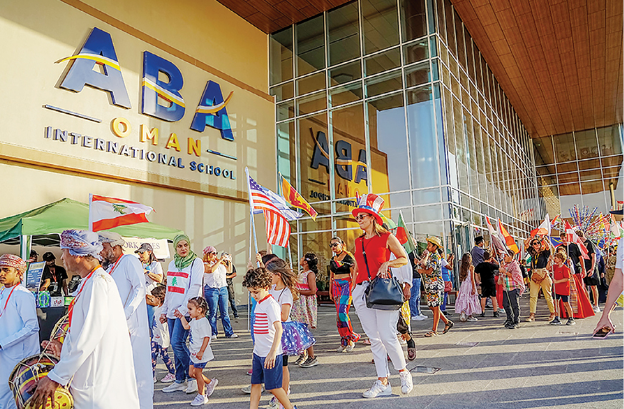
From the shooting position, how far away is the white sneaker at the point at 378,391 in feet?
15.5

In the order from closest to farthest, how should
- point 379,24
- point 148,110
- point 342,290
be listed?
point 342,290 < point 148,110 < point 379,24

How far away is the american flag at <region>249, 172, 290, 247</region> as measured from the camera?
341 inches

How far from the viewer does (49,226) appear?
8812 millimetres

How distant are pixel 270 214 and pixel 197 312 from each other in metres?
4.44

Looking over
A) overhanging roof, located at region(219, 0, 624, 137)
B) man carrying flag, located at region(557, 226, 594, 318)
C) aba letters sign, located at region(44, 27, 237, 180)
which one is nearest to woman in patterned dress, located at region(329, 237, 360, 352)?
man carrying flag, located at region(557, 226, 594, 318)

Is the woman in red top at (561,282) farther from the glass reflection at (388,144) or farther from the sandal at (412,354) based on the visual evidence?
the glass reflection at (388,144)

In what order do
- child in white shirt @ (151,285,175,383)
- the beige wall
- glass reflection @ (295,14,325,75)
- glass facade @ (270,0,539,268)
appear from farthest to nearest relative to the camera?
1. glass reflection @ (295,14,325,75)
2. glass facade @ (270,0,539,268)
3. the beige wall
4. child in white shirt @ (151,285,175,383)

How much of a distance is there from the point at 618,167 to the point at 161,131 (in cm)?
3116

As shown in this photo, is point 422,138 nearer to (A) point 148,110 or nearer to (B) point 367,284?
(A) point 148,110

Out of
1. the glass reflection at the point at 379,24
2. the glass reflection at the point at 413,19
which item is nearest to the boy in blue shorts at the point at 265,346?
the glass reflection at the point at 413,19

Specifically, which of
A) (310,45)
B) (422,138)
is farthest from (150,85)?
(422,138)

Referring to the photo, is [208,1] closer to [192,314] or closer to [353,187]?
[353,187]

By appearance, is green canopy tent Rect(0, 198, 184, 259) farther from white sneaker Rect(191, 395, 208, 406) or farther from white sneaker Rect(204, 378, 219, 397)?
white sneaker Rect(191, 395, 208, 406)

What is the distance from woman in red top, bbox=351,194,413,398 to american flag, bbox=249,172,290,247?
377 cm
